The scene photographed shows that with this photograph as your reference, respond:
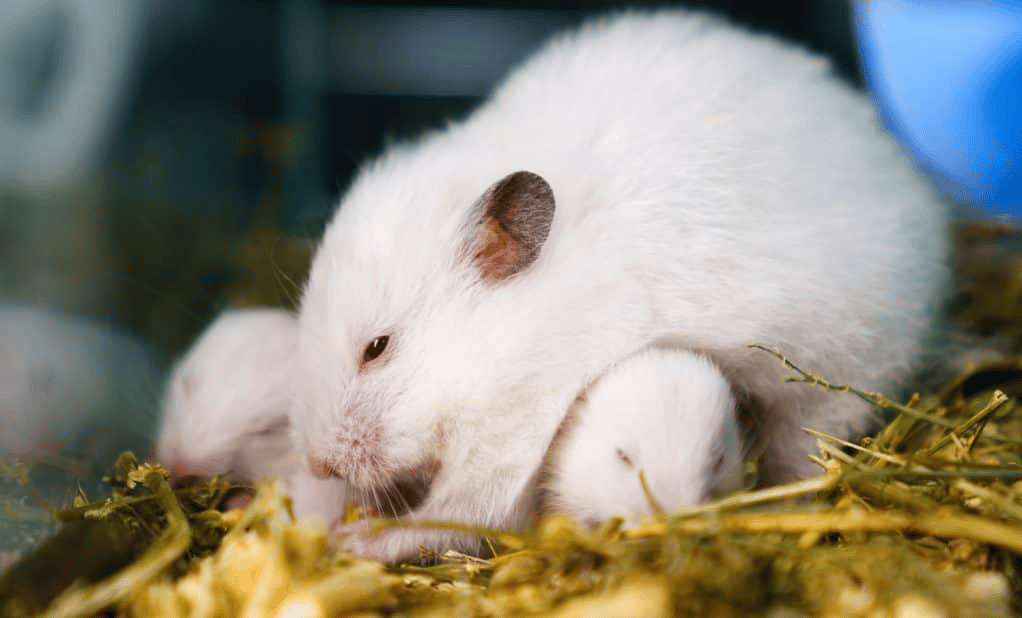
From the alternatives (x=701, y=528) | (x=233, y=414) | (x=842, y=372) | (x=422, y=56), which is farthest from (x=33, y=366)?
(x=422, y=56)

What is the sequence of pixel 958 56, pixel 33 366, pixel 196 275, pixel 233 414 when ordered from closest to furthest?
1. pixel 33 366
2. pixel 233 414
3. pixel 958 56
4. pixel 196 275

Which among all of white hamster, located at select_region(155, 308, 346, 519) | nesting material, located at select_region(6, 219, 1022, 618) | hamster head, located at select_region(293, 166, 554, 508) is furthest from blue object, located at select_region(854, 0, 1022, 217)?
white hamster, located at select_region(155, 308, 346, 519)

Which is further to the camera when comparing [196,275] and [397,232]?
[196,275]

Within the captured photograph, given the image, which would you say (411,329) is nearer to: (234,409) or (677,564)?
(234,409)

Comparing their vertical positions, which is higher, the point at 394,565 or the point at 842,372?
the point at 842,372

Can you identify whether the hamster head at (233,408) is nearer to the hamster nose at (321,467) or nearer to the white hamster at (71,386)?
the white hamster at (71,386)

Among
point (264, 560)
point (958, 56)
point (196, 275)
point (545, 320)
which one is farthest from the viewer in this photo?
point (196, 275)

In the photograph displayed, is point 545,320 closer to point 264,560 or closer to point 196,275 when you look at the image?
Answer: point 264,560
